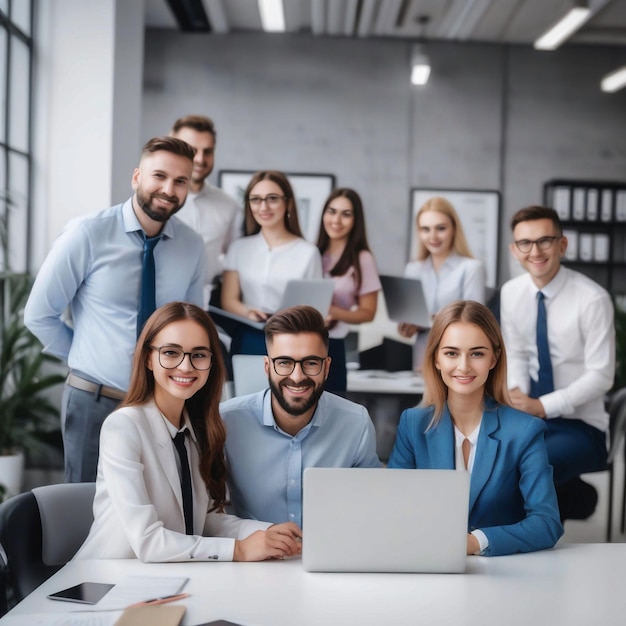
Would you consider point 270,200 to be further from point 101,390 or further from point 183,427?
point 183,427

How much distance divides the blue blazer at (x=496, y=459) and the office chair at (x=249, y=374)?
0.62 metres

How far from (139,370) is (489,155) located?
20.7 ft

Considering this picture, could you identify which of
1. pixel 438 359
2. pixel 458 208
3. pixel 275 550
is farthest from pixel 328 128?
pixel 275 550

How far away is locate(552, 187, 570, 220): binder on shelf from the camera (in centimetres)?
749

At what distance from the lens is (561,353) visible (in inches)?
132

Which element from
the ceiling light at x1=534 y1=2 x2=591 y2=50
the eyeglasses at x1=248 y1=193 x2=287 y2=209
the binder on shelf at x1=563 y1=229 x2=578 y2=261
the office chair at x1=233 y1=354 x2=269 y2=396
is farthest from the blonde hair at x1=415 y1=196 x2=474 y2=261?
the binder on shelf at x1=563 y1=229 x2=578 y2=261

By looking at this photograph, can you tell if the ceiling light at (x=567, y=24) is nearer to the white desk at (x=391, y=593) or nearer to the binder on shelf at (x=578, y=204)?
the binder on shelf at (x=578, y=204)

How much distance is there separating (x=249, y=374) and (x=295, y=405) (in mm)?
622

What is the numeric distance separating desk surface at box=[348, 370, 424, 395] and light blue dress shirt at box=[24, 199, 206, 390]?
1.46m

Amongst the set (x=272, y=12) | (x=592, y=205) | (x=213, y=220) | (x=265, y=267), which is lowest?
(x=265, y=267)

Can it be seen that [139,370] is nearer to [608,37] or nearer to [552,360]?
[552,360]

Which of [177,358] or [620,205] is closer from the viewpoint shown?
[177,358]

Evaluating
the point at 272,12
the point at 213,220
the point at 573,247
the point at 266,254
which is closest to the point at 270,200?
the point at 266,254

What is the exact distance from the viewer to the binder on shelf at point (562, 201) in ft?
24.6
